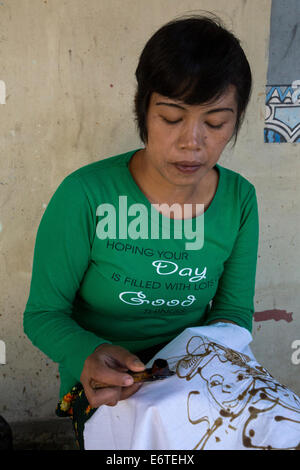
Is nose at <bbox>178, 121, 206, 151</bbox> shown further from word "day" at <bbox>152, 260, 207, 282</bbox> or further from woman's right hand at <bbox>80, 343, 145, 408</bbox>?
woman's right hand at <bbox>80, 343, 145, 408</bbox>

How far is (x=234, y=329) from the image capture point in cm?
106

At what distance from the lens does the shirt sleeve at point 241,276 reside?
3.84 feet

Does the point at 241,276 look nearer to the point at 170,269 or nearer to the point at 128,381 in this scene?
the point at 170,269

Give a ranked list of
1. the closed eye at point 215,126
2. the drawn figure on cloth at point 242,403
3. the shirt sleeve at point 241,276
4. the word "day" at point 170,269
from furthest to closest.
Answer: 1. the shirt sleeve at point 241,276
2. the word "day" at point 170,269
3. the closed eye at point 215,126
4. the drawn figure on cloth at point 242,403

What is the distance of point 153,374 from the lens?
2.85 feet

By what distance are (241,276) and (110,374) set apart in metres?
0.53

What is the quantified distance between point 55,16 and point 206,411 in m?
1.22

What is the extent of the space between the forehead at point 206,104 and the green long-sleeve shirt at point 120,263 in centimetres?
22

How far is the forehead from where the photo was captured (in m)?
0.86

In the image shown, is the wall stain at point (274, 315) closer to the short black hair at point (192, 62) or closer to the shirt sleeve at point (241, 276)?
the shirt sleeve at point (241, 276)

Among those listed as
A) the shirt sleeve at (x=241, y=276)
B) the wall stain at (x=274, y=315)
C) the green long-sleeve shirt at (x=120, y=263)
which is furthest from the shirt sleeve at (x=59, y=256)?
the wall stain at (x=274, y=315)

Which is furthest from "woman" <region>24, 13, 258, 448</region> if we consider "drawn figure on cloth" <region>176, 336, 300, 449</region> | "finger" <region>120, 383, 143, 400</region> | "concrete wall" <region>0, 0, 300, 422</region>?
"concrete wall" <region>0, 0, 300, 422</region>
